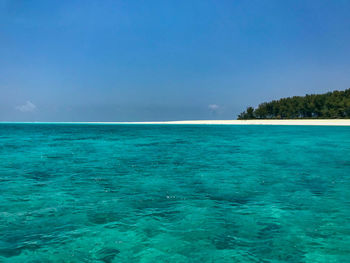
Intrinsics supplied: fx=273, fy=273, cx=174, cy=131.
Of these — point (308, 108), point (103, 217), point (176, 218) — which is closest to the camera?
point (176, 218)

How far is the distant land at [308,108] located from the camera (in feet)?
403

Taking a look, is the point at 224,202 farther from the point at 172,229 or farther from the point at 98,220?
the point at 98,220

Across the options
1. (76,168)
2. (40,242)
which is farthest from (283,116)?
(40,242)

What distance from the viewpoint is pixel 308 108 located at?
451ft

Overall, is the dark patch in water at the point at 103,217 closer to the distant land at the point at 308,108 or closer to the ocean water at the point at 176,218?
the ocean water at the point at 176,218

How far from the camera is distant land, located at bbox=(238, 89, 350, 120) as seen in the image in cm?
12280

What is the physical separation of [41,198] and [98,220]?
393 cm

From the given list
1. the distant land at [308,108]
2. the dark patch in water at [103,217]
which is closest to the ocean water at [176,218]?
the dark patch in water at [103,217]

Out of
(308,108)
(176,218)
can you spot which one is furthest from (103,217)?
(308,108)

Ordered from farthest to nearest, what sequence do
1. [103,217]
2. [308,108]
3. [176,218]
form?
1. [308,108]
2. [103,217]
3. [176,218]

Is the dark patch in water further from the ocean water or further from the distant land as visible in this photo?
the distant land

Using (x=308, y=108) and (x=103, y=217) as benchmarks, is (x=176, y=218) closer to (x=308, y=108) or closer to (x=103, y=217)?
(x=103, y=217)

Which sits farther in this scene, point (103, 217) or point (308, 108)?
point (308, 108)

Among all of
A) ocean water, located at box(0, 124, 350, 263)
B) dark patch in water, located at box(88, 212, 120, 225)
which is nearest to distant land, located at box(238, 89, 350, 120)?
ocean water, located at box(0, 124, 350, 263)
